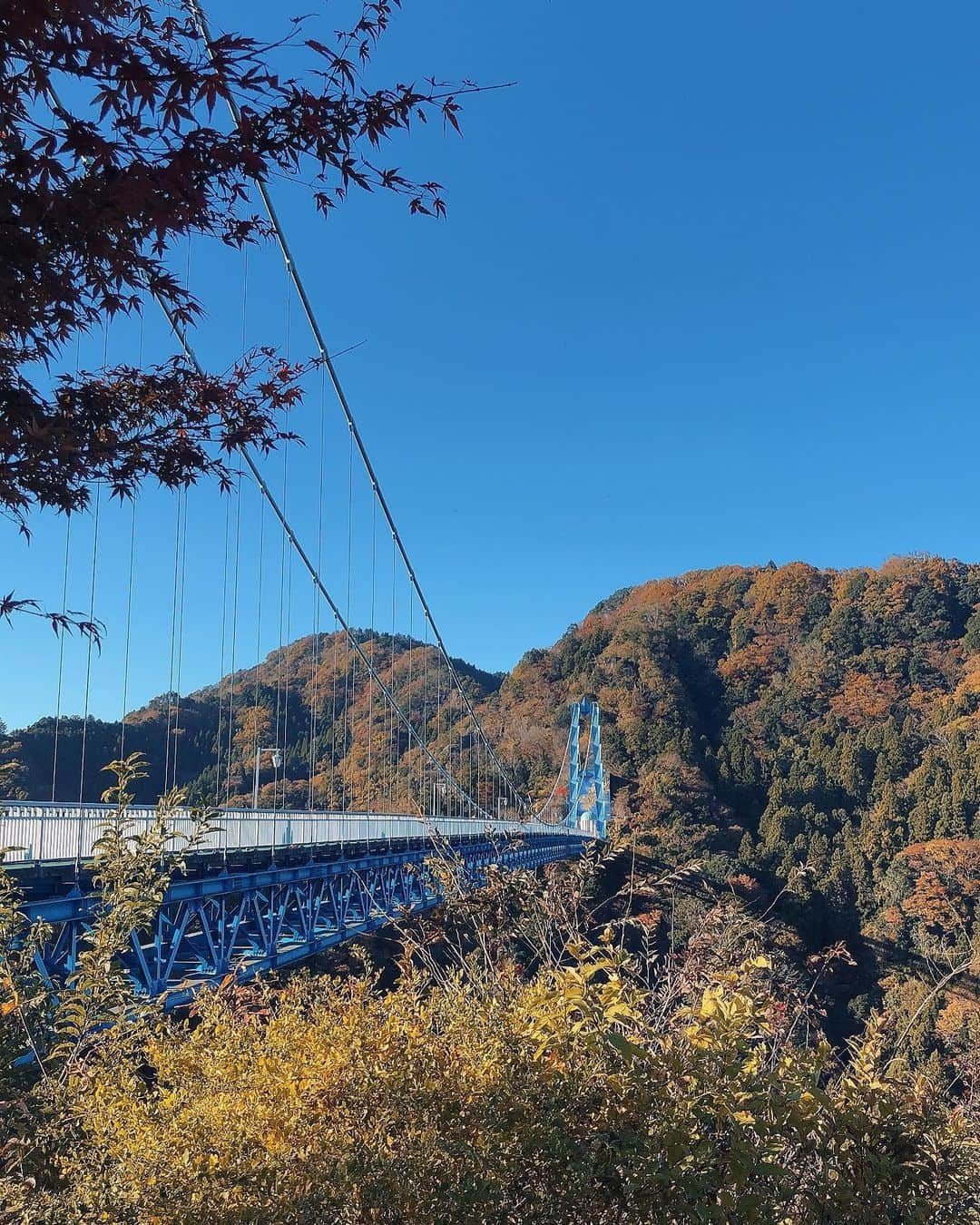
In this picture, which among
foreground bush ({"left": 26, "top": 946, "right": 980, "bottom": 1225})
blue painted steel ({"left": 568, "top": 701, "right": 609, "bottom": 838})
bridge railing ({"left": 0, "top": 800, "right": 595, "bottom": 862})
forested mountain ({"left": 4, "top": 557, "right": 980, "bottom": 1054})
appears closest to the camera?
foreground bush ({"left": 26, "top": 946, "right": 980, "bottom": 1225})

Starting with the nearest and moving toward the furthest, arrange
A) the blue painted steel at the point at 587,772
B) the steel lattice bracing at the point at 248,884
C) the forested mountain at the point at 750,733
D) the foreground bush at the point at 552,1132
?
the foreground bush at the point at 552,1132, the steel lattice bracing at the point at 248,884, the forested mountain at the point at 750,733, the blue painted steel at the point at 587,772

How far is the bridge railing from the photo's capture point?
752 centimetres

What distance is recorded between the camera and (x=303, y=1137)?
246 cm

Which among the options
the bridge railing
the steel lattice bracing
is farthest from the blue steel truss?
the bridge railing

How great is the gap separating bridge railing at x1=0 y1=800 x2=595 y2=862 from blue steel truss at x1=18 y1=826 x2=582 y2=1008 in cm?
41

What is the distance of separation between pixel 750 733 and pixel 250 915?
39643 millimetres

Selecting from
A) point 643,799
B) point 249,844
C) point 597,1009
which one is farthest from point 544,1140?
point 643,799

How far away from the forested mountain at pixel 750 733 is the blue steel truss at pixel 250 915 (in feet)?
29.6

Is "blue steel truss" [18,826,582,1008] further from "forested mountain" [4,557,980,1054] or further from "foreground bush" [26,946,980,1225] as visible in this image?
"forested mountain" [4,557,980,1054]

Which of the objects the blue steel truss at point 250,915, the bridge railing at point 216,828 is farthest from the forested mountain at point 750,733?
the blue steel truss at point 250,915

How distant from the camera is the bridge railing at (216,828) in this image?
752 cm

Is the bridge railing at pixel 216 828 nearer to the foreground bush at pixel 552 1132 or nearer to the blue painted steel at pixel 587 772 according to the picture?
the foreground bush at pixel 552 1132

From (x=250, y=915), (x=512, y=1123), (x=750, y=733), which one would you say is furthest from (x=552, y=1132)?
(x=750, y=733)

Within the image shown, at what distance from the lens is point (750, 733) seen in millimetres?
48188
